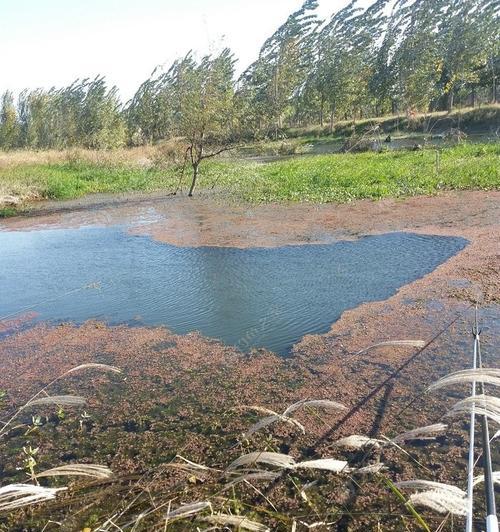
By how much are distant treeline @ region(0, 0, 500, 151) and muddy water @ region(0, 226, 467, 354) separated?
25368 mm

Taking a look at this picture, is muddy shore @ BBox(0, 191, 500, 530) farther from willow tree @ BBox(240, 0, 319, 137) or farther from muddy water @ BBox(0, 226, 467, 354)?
willow tree @ BBox(240, 0, 319, 137)

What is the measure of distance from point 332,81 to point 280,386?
5004 centimetres

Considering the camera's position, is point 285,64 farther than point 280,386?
Yes

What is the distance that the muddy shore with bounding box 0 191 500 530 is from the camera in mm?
3252

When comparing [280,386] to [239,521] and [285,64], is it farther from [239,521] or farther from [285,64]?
[285,64]

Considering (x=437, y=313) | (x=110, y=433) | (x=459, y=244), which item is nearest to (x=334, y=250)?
(x=459, y=244)

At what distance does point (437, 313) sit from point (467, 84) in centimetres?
4784

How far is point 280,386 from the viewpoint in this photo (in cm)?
441

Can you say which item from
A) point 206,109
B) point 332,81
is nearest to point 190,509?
point 206,109

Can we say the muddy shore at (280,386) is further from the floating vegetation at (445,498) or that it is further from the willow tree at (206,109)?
the willow tree at (206,109)

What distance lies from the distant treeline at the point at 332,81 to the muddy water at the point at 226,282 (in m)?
25.4

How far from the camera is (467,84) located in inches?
1807

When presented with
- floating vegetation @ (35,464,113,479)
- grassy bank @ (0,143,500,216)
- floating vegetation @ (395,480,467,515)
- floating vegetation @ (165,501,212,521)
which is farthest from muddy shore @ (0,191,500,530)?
grassy bank @ (0,143,500,216)

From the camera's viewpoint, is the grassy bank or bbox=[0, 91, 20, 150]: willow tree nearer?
the grassy bank
